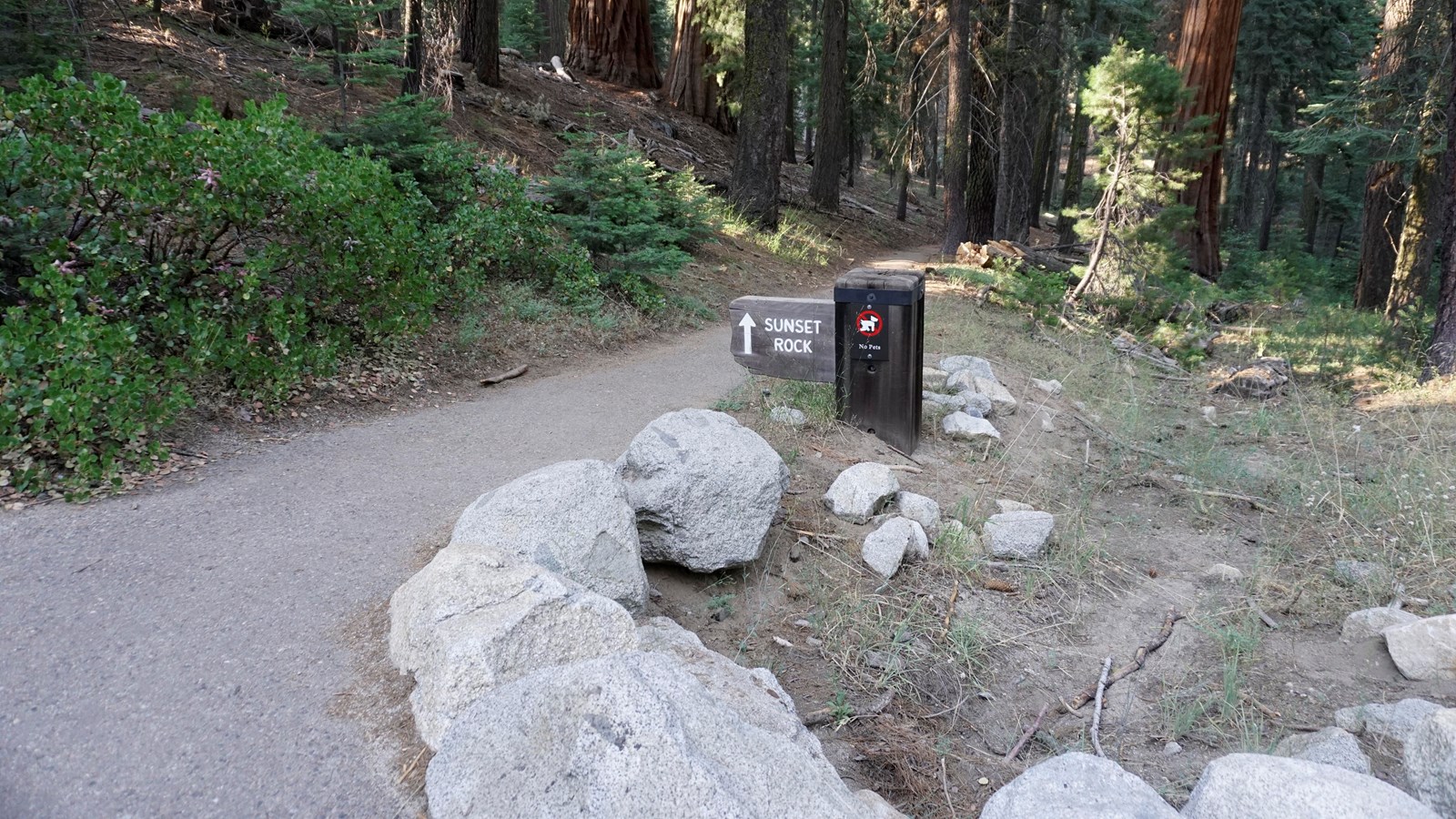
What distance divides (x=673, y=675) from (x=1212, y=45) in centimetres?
1769

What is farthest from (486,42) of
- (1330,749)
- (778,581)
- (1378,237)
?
(1378,237)

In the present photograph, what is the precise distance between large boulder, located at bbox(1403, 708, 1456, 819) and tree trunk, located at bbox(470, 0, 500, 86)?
16925mm

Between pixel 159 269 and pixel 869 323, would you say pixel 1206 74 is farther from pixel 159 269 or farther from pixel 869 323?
pixel 159 269

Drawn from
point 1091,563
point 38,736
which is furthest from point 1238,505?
point 38,736

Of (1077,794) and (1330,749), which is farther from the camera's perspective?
(1330,749)

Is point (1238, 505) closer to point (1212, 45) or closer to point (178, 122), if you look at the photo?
point (178, 122)

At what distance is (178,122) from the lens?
19.6 ft

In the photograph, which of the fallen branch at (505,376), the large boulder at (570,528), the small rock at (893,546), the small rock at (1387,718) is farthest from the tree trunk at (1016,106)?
the large boulder at (570,528)

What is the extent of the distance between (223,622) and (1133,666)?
431 centimetres

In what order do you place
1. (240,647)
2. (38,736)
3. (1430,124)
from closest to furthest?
(38,736) < (240,647) < (1430,124)

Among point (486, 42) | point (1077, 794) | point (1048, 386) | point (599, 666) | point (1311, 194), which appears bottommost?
point (1048, 386)

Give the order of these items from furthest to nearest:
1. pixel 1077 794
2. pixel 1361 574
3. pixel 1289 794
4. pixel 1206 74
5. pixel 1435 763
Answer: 1. pixel 1206 74
2. pixel 1361 574
3. pixel 1435 763
4. pixel 1077 794
5. pixel 1289 794

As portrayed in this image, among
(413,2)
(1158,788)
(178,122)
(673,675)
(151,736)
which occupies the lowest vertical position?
(1158,788)

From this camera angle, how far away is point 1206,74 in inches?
638
